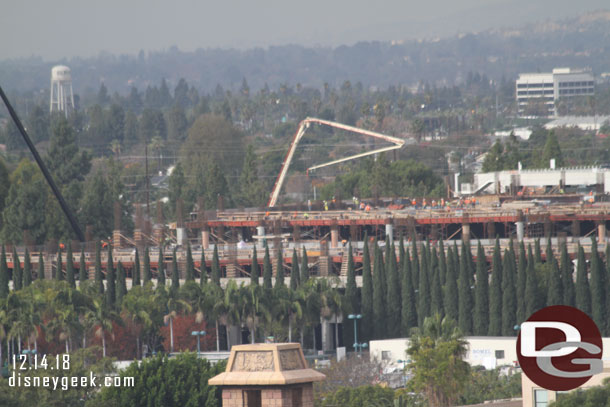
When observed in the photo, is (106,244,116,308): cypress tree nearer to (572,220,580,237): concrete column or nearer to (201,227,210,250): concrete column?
(201,227,210,250): concrete column

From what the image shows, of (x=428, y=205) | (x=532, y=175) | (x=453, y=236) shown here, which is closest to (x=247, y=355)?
(x=453, y=236)

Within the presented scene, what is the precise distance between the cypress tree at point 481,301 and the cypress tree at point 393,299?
17.5 feet

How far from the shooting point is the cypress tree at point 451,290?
302 feet

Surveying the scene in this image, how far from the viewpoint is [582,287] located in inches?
3561

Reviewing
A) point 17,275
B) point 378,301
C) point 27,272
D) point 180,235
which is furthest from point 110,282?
point 180,235

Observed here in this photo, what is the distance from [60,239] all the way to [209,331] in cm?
4198

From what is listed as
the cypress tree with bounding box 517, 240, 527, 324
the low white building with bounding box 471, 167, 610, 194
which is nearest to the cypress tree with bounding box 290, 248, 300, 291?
the cypress tree with bounding box 517, 240, 527, 324

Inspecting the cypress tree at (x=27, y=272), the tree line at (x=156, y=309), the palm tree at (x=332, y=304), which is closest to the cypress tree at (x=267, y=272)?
the tree line at (x=156, y=309)

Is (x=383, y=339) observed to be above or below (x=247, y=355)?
below

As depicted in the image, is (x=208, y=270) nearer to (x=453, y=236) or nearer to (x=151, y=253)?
(x=151, y=253)

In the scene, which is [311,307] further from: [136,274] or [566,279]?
[136,274]

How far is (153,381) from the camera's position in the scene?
2450 inches

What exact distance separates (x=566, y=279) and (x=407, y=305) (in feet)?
31.0

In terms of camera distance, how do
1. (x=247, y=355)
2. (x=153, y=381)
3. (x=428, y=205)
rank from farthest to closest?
(x=428, y=205) → (x=153, y=381) → (x=247, y=355)
